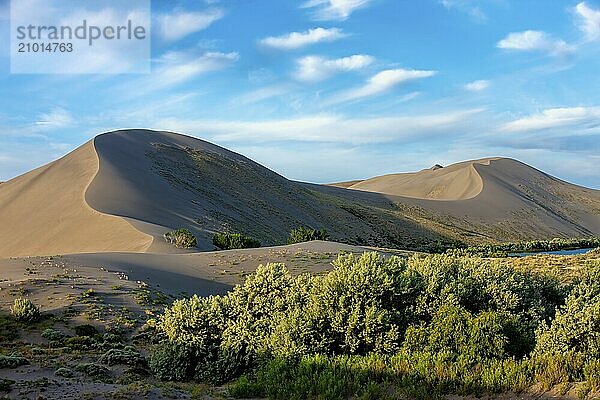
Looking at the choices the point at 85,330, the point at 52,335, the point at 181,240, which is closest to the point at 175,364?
the point at 52,335

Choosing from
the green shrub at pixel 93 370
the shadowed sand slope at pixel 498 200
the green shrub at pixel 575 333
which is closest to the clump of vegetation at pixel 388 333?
the green shrub at pixel 575 333

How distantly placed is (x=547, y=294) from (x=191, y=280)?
1378 cm

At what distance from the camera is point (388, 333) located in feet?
28.0

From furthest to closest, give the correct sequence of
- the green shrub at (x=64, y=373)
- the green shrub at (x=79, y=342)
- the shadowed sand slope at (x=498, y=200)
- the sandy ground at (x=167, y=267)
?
the shadowed sand slope at (x=498, y=200)
the sandy ground at (x=167, y=267)
the green shrub at (x=79, y=342)
the green shrub at (x=64, y=373)

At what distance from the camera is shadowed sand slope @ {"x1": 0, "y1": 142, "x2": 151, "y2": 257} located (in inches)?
1339

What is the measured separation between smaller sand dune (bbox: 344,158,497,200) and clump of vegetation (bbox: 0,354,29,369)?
100275 millimetres

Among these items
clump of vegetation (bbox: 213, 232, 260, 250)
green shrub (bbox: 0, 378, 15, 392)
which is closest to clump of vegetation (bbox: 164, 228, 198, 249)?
clump of vegetation (bbox: 213, 232, 260, 250)

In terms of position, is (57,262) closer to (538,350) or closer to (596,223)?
(538,350)

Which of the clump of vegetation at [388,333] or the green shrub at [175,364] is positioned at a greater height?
the clump of vegetation at [388,333]

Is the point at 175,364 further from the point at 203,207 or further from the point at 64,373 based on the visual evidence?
the point at 203,207

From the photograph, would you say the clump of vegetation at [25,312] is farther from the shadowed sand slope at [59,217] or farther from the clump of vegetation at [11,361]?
the shadowed sand slope at [59,217]

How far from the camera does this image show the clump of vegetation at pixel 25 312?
43.9 ft

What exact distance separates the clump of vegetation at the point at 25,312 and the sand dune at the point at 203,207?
14591mm

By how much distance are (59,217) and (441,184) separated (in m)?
92.3
